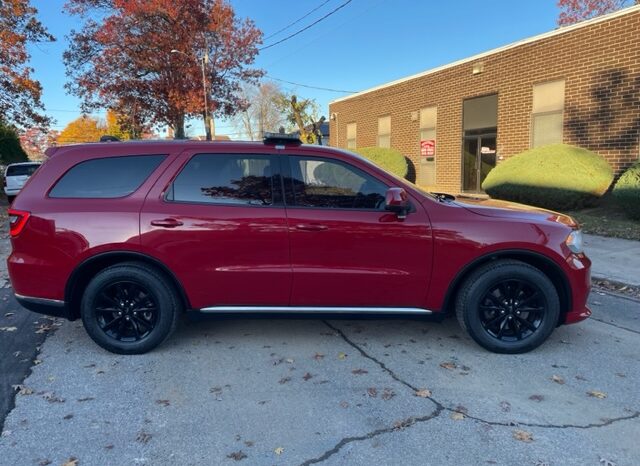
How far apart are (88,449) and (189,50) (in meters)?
27.8

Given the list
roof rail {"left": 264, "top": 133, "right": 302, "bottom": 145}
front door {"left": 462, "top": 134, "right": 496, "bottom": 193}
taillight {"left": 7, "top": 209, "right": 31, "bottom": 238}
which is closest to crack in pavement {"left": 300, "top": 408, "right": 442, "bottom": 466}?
roof rail {"left": 264, "top": 133, "right": 302, "bottom": 145}

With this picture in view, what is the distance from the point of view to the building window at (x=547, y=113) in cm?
1375

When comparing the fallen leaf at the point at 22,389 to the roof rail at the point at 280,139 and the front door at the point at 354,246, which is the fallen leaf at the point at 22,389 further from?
the roof rail at the point at 280,139

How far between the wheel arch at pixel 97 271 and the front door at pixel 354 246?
3.35ft

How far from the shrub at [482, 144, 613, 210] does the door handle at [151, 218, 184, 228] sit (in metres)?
9.88

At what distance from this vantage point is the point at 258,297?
13.6ft

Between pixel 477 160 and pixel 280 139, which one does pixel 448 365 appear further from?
pixel 477 160

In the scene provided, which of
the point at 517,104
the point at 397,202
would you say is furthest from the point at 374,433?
the point at 517,104

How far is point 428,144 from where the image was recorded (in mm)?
18859

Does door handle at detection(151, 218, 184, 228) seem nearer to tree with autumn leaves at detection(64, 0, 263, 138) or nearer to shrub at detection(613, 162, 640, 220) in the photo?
shrub at detection(613, 162, 640, 220)

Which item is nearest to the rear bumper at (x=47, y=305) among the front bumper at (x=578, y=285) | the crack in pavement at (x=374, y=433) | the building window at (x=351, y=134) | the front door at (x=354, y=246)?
the front door at (x=354, y=246)

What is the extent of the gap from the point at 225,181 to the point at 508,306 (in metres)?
2.62

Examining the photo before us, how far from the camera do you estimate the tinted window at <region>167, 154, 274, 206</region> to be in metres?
4.12

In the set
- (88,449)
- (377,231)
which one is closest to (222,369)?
(88,449)
